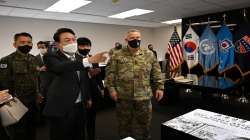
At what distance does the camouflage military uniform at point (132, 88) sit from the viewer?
2254mm

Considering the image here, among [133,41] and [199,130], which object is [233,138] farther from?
[133,41]

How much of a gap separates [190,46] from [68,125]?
5.40 meters

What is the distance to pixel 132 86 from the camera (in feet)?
7.38

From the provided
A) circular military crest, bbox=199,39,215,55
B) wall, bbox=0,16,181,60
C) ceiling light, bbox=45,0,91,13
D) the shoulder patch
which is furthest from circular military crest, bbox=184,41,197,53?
the shoulder patch

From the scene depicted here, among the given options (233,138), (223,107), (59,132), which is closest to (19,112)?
(59,132)

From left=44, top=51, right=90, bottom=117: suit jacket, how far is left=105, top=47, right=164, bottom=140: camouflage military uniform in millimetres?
655

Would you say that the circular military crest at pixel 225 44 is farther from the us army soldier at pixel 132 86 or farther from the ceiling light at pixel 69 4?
the us army soldier at pixel 132 86

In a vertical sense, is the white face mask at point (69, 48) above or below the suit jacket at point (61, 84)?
above

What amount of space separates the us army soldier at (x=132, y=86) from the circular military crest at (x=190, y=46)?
4312mm

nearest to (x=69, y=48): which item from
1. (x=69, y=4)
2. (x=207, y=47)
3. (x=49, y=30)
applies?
(x=69, y=4)

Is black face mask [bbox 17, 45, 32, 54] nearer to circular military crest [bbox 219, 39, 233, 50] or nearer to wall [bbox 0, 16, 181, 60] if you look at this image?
wall [bbox 0, 16, 181, 60]

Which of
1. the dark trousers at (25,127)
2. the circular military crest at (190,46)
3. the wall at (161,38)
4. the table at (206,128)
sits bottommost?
the dark trousers at (25,127)

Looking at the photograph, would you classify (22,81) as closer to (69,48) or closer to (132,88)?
(69,48)

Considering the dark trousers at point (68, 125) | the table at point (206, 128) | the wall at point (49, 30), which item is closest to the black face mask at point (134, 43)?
the dark trousers at point (68, 125)
